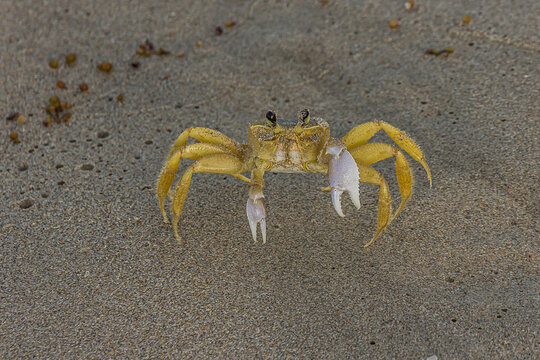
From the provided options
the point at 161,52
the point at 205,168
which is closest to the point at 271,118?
the point at 205,168

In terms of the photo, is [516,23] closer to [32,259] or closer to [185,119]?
[185,119]

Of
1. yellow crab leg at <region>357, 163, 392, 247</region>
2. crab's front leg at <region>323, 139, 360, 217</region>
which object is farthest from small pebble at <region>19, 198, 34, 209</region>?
yellow crab leg at <region>357, 163, 392, 247</region>

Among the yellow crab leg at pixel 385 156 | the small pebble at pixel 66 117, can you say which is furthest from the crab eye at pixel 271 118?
the small pebble at pixel 66 117

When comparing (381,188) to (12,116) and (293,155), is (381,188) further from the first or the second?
(12,116)

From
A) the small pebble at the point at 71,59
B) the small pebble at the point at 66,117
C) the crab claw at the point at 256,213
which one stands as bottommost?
the small pebble at the point at 66,117

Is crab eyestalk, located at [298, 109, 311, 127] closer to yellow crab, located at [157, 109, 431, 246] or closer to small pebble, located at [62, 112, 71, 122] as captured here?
yellow crab, located at [157, 109, 431, 246]

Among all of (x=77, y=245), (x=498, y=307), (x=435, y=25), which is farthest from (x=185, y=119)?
(x=498, y=307)

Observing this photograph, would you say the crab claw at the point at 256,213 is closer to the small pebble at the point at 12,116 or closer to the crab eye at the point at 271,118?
the crab eye at the point at 271,118
